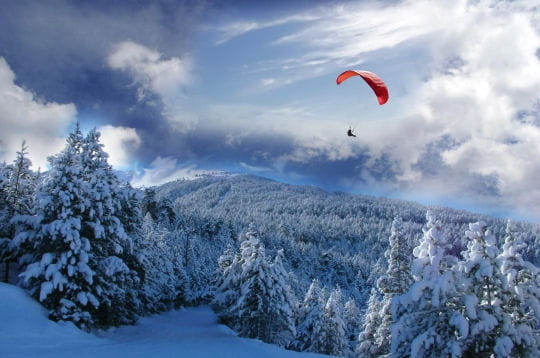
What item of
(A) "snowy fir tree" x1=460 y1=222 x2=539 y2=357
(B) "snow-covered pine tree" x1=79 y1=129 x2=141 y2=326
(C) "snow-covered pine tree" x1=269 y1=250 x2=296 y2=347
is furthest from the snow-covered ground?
(C) "snow-covered pine tree" x1=269 y1=250 x2=296 y2=347

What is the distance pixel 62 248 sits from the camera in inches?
888

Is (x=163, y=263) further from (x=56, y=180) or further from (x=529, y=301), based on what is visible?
(x=529, y=301)

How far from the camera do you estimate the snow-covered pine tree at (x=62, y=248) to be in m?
21.1

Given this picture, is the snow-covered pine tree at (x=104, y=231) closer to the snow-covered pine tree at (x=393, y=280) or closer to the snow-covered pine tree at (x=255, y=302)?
the snow-covered pine tree at (x=255, y=302)

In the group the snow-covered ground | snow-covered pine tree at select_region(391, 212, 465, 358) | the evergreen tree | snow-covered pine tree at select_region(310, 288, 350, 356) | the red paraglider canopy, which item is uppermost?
the red paraglider canopy

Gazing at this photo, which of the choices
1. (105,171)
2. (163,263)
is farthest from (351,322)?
(105,171)

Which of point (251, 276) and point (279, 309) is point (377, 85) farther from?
point (279, 309)

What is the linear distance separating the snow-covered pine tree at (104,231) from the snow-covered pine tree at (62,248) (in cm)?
54

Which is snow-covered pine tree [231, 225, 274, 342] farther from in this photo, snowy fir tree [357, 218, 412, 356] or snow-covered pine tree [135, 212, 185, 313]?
snow-covered pine tree [135, 212, 185, 313]

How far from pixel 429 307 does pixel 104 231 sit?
1786 cm

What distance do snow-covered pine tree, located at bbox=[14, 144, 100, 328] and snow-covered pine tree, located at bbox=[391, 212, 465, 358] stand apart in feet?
50.6

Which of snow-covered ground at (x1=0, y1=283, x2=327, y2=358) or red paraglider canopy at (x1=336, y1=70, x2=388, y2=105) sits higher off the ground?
red paraglider canopy at (x1=336, y1=70, x2=388, y2=105)

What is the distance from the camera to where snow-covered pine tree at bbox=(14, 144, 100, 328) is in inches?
832

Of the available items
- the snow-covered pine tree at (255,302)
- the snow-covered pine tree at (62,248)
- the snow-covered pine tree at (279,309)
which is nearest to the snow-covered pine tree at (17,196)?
the snow-covered pine tree at (62,248)
